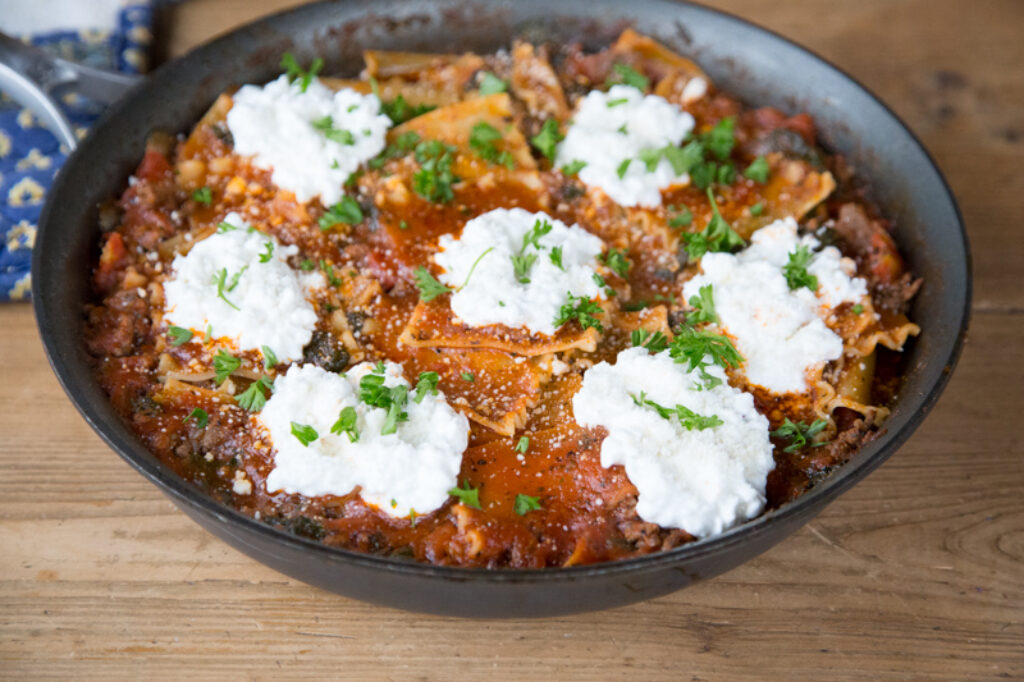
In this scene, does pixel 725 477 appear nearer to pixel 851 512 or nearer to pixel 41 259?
pixel 851 512

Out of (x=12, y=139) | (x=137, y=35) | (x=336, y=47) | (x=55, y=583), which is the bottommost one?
(x=55, y=583)

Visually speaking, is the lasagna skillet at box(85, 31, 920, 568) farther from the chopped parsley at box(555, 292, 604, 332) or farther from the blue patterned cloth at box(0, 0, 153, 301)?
the blue patterned cloth at box(0, 0, 153, 301)

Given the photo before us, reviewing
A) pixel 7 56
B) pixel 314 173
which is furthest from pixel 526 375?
pixel 7 56

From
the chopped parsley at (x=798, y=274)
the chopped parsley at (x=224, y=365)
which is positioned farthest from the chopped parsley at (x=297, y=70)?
the chopped parsley at (x=798, y=274)

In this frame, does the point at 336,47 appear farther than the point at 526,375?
Yes

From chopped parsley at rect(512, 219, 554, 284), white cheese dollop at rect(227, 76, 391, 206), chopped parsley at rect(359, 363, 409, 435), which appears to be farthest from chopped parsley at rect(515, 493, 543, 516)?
white cheese dollop at rect(227, 76, 391, 206)

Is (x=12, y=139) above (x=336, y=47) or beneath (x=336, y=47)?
beneath

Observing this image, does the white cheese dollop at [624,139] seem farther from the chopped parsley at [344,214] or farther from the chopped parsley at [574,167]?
the chopped parsley at [344,214]

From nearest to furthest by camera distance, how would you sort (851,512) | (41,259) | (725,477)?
(725,477), (41,259), (851,512)
